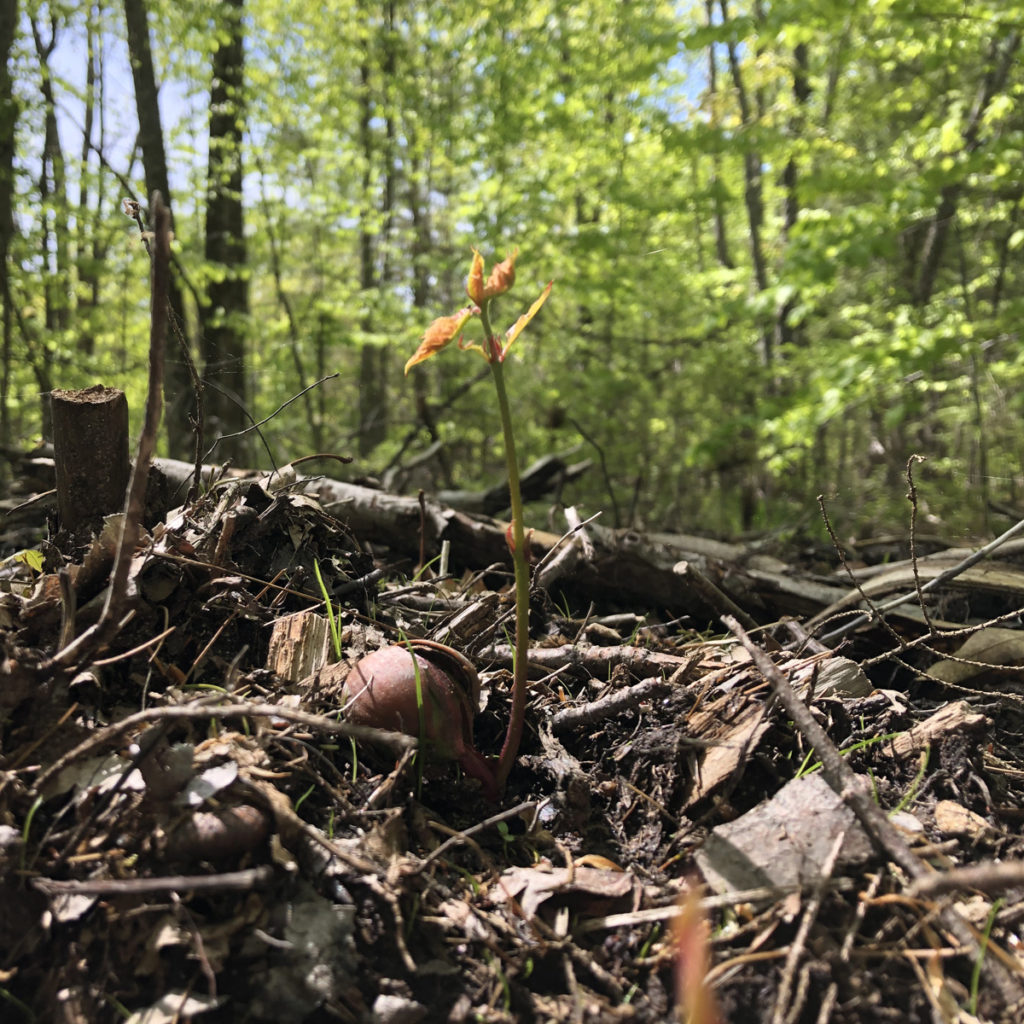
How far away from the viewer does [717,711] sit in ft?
5.38

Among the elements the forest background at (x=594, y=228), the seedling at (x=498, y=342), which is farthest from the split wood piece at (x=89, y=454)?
the forest background at (x=594, y=228)

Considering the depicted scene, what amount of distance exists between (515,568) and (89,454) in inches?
52.9

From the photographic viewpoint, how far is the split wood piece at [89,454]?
182 cm

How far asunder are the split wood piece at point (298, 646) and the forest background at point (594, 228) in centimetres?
377

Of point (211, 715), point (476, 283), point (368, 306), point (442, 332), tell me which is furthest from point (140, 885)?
point (368, 306)

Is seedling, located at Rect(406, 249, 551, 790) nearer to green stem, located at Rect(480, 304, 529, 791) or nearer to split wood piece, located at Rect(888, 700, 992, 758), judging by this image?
green stem, located at Rect(480, 304, 529, 791)

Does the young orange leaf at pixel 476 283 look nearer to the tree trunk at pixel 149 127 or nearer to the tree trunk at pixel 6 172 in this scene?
the tree trunk at pixel 6 172

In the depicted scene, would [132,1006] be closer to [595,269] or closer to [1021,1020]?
[1021,1020]

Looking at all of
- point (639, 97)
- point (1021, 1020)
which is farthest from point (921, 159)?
point (1021, 1020)

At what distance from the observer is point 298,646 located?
1683mm

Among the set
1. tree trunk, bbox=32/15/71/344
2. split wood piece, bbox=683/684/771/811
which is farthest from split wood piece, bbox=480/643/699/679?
tree trunk, bbox=32/15/71/344

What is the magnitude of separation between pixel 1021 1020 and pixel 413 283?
33.3 ft

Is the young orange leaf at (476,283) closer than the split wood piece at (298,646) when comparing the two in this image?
Yes

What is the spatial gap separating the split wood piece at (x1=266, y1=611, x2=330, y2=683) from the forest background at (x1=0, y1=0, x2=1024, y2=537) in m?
3.77
